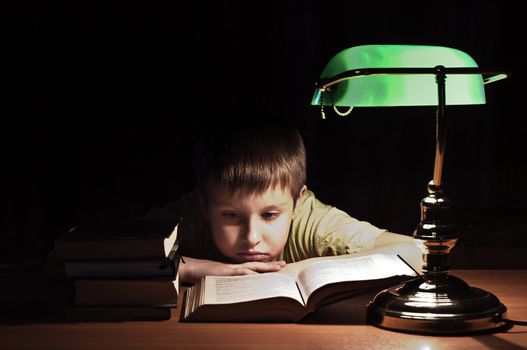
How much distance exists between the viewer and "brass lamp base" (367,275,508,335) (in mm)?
1361

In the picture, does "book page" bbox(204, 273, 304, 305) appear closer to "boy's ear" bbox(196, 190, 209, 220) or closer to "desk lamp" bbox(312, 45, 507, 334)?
"desk lamp" bbox(312, 45, 507, 334)

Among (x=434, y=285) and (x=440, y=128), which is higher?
(x=440, y=128)

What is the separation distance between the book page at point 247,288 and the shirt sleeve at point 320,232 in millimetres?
611

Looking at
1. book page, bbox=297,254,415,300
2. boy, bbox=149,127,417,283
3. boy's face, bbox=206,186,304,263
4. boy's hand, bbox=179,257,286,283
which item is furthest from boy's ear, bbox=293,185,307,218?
book page, bbox=297,254,415,300

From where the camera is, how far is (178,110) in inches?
119

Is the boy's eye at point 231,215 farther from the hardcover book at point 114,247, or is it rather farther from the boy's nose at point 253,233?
the hardcover book at point 114,247

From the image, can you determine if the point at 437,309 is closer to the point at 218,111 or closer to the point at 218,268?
the point at 218,268

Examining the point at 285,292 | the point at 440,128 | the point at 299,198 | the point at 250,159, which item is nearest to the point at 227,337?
the point at 285,292

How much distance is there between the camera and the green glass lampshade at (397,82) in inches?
65.5

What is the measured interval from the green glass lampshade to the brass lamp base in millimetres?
388

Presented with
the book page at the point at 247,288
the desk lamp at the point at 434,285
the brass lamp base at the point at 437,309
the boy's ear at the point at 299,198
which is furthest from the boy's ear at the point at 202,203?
the brass lamp base at the point at 437,309

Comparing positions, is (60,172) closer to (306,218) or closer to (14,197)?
(14,197)

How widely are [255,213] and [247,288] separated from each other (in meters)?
0.46

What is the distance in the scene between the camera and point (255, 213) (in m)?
1.93
